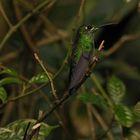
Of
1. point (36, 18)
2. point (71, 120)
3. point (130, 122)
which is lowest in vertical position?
point (130, 122)

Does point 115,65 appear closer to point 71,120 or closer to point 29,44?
point 71,120

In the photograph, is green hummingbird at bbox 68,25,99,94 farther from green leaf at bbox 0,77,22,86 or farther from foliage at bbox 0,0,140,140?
foliage at bbox 0,0,140,140

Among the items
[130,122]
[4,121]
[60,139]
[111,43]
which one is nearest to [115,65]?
[111,43]

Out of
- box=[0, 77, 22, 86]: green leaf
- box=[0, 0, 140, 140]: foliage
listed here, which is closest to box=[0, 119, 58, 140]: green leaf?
box=[0, 77, 22, 86]: green leaf

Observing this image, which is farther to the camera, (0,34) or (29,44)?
(0,34)

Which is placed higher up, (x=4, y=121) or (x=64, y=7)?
(x=64, y=7)

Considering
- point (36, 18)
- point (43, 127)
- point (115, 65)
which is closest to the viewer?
point (43, 127)

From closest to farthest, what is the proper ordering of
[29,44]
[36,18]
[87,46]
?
[87,46] → [29,44] → [36,18]

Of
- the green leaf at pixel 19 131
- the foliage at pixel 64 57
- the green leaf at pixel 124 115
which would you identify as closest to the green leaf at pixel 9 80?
the green leaf at pixel 19 131
